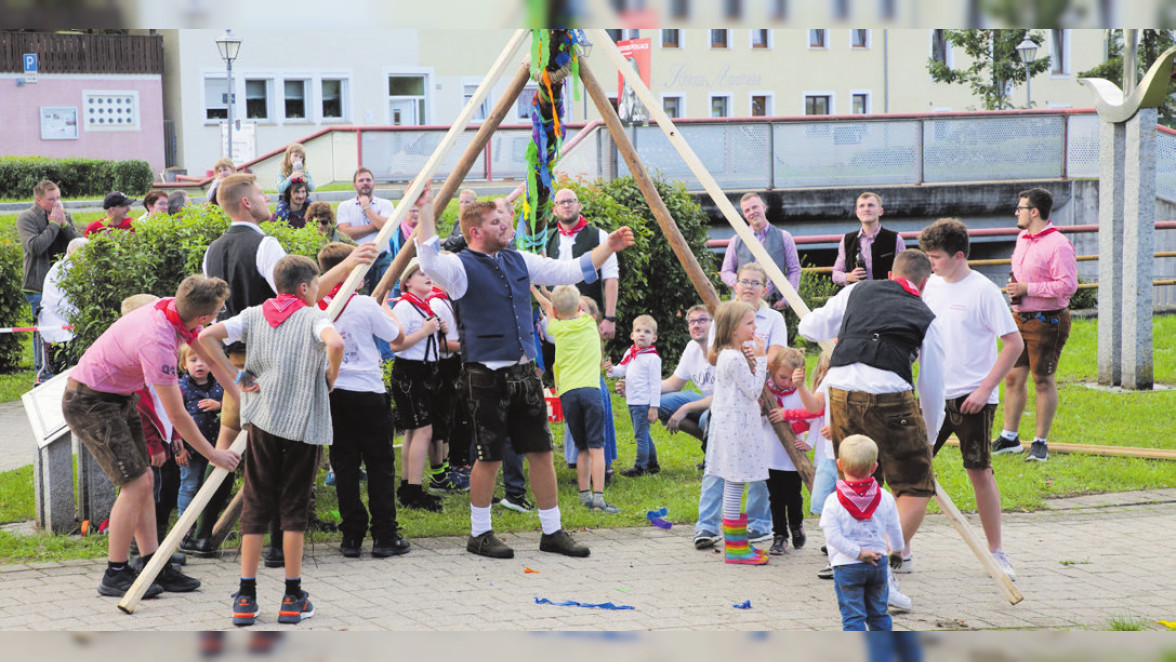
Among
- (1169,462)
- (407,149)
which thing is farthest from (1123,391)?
(407,149)

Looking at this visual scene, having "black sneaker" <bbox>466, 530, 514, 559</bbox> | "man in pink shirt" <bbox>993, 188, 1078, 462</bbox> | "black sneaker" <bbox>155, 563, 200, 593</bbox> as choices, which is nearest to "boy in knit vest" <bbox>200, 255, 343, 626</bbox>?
"black sneaker" <bbox>155, 563, 200, 593</bbox>

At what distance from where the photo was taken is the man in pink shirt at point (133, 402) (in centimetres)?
573

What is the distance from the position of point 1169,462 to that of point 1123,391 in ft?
9.37

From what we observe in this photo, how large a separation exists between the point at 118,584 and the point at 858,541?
143 inches

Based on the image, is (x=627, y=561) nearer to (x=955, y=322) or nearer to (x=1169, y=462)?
(x=955, y=322)

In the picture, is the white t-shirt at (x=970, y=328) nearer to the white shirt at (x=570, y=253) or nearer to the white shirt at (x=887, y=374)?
the white shirt at (x=887, y=374)

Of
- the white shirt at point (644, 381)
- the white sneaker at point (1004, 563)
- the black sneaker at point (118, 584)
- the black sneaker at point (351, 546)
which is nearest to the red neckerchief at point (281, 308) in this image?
the black sneaker at point (118, 584)

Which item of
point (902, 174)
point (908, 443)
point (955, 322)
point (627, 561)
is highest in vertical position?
point (902, 174)

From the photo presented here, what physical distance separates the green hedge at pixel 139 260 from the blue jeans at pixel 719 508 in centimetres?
328

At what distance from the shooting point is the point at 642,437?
29.1 feet

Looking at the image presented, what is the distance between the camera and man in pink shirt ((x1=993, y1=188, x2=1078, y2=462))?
9.55m

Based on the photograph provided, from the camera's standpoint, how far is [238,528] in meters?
7.32

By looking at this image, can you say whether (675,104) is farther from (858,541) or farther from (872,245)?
(858,541)

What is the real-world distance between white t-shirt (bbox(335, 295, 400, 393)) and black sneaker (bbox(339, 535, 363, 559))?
86cm
